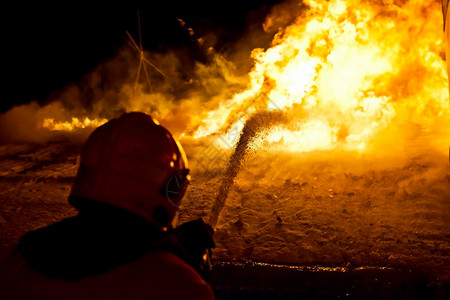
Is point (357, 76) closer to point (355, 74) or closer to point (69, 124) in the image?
point (355, 74)

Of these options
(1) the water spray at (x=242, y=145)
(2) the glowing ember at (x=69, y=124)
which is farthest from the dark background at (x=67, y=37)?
(1) the water spray at (x=242, y=145)

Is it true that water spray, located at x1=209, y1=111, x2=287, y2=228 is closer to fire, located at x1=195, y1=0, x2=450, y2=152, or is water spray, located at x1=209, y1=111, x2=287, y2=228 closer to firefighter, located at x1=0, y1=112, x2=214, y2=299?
fire, located at x1=195, y1=0, x2=450, y2=152

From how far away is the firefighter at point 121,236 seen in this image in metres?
1.14

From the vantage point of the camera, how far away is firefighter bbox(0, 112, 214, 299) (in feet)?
3.76

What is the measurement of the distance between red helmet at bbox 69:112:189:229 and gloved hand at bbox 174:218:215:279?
108 mm

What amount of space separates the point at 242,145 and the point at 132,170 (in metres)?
6.04

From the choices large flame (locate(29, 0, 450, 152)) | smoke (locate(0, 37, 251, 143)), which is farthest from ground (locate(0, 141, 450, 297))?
smoke (locate(0, 37, 251, 143))

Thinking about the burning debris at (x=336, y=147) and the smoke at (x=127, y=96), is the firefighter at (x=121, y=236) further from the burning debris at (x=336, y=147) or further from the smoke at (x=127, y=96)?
the smoke at (x=127, y=96)

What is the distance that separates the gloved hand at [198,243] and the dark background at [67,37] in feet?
50.1

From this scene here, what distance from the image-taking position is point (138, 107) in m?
13.1

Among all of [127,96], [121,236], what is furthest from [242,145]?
[127,96]

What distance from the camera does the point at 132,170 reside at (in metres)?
1.49

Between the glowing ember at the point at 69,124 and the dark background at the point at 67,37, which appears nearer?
the glowing ember at the point at 69,124

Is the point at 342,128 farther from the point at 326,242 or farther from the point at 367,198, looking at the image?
the point at 326,242
